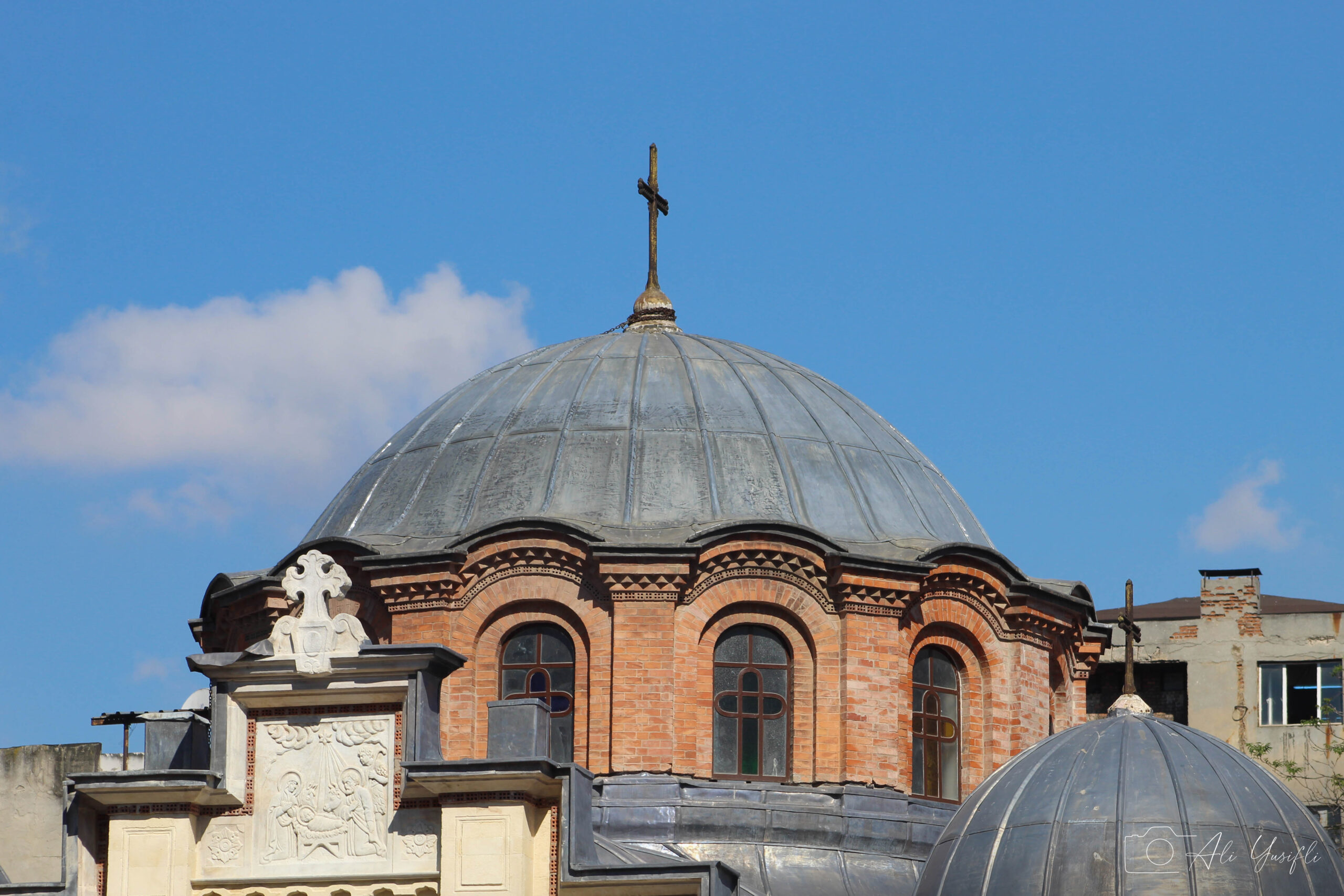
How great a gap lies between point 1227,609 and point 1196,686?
5.11 ft

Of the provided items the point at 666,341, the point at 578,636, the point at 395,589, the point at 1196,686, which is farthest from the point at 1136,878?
the point at 1196,686

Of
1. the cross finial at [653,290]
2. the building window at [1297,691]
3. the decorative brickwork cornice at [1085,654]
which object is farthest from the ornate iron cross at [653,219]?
the building window at [1297,691]

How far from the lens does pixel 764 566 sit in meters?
29.5

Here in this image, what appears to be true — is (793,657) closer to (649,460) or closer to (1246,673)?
(649,460)

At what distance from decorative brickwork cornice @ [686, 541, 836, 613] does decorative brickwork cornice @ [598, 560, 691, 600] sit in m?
0.28

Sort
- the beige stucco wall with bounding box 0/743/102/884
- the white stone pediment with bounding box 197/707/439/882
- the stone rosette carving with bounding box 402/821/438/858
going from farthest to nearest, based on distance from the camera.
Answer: the beige stucco wall with bounding box 0/743/102/884
the white stone pediment with bounding box 197/707/439/882
the stone rosette carving with bounding box 402/821/438/858

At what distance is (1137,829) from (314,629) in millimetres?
7938

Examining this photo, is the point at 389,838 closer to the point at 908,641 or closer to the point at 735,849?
the point at 735,849

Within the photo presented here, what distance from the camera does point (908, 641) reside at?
30109 mm

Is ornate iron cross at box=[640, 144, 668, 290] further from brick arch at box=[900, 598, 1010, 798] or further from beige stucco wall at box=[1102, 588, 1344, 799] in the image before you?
beige stucco wall at box=[1102, 588, 1344, 799]

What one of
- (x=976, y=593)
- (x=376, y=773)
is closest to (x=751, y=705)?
A: (x=976, y=593)

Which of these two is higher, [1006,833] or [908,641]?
[908,641]

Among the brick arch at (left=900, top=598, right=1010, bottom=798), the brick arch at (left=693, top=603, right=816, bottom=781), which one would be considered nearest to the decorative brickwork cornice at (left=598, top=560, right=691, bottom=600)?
the brick arch at (left=693, top=603, right=816, bottom=781)

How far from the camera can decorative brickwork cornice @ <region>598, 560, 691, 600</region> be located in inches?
1144
